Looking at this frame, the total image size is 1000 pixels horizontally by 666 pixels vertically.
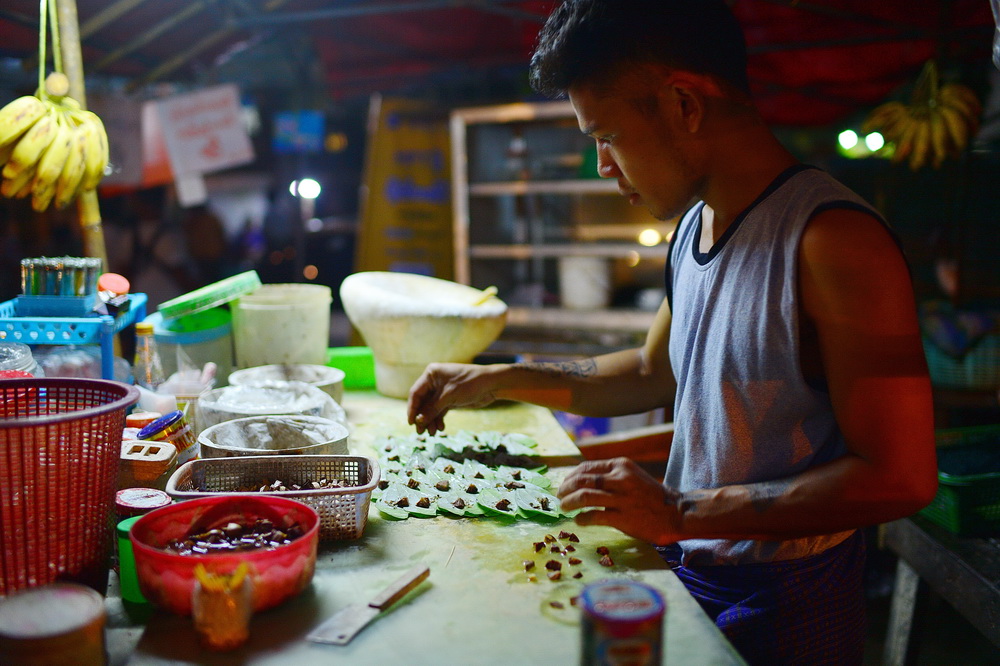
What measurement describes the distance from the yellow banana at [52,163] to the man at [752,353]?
59.6 inches

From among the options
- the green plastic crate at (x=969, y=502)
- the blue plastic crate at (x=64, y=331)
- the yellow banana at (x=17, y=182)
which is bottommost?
the green plastic crate at (x=969, y=502)

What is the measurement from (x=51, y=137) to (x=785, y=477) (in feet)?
7.50

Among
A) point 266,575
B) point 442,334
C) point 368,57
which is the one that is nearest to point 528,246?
point 368,57

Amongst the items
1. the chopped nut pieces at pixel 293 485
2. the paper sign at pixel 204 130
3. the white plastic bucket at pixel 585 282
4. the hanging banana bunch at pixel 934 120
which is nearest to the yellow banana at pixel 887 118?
the hanging banana bunch at pixel 934 120

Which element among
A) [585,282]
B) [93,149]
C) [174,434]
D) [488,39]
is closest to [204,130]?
[488,39]

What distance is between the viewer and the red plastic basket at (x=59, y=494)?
125 cm

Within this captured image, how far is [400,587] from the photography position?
1.35 meters

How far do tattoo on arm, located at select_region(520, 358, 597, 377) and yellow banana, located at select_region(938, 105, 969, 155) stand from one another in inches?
144

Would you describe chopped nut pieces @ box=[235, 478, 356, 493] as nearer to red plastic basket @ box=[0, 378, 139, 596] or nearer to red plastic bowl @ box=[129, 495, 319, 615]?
red plastic bowl @ box=[129, 495, 319, 615]

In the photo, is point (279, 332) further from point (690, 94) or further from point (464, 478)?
point (690, 94)

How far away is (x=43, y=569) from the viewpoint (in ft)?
4.30

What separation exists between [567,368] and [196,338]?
1.35 m

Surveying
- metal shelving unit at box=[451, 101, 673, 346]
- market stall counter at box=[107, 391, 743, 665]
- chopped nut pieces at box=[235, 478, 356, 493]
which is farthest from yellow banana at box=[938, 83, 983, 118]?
chopped nut pieces at box=[235, 478, 356, 493]

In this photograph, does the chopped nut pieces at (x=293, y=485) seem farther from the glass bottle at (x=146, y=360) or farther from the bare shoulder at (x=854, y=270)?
the bare shoulder at (x=854, y=270)
